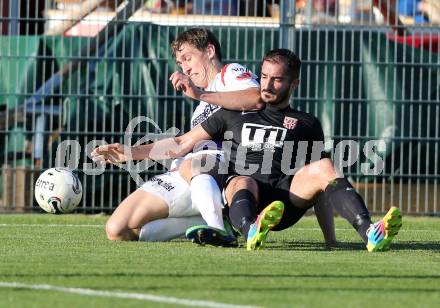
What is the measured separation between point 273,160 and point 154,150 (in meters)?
1.00

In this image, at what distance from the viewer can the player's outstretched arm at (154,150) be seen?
823 centimetres

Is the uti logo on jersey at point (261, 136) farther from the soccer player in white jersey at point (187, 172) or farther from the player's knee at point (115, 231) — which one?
the player's knee at point (115, 231)

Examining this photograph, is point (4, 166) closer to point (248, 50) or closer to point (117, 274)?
point (248, 50)

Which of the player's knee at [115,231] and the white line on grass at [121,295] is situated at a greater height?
the white line on grass at [121,295]

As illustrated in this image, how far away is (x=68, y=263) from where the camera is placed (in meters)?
6.52

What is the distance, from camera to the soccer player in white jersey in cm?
805

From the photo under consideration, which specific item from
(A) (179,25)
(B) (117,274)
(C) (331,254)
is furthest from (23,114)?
(B) (117,274)

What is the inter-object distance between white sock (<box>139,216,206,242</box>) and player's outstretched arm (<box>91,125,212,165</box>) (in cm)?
48

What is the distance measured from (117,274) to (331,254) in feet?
6.31

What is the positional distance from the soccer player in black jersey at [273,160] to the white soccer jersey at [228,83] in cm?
33

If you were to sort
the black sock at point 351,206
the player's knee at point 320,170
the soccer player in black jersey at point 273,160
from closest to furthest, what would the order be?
1. the black sock at point 351,206
2. the soccer player in black jersey at point 273,160
3. the player's knee at point 320,170

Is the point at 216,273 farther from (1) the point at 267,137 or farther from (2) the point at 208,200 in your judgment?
(1) the point at 267,137

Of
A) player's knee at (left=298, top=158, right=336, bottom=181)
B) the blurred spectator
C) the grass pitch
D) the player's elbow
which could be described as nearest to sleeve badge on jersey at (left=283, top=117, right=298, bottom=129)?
the player's elbow

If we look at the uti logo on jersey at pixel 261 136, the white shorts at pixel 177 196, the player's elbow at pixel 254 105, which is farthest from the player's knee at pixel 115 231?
the player's elbow at pixel 254 105
